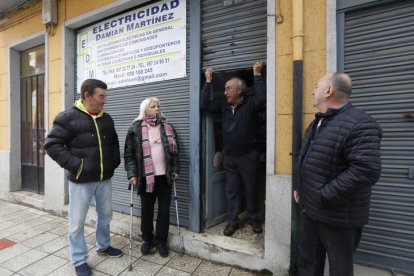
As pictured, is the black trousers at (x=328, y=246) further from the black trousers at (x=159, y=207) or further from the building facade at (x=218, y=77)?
the black trousers at (x=159, y=207)

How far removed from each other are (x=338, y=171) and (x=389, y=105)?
3.65 feet

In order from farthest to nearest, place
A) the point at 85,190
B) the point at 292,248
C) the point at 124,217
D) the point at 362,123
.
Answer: the point at 124,217
the point at 85,190
the point at 292,248
the point at 362,123


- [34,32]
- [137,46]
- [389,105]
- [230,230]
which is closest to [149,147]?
[230,230]

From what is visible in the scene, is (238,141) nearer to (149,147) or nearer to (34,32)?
(149,147)

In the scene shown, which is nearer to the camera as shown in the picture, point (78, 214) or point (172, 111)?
point (78, 214)

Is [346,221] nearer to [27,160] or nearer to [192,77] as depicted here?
[192,77]

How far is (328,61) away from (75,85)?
4.41 metres

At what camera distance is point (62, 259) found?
326 centimetres

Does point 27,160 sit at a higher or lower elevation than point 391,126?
lower

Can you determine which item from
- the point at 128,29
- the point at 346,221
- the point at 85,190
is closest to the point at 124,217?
the point at 85,190

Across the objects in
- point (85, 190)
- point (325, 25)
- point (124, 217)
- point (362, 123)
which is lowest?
point (124, 217)

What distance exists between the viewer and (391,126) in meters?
2.46

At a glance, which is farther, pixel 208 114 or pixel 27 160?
pixel 27 160

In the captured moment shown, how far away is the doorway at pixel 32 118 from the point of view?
575 cm
